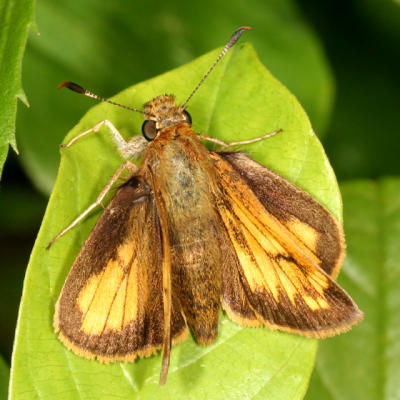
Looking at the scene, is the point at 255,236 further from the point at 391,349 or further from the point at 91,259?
the point at 391,349

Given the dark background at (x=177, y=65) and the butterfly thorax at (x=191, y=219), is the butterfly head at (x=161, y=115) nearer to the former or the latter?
the butterfly thorax at (x=191, y=219)

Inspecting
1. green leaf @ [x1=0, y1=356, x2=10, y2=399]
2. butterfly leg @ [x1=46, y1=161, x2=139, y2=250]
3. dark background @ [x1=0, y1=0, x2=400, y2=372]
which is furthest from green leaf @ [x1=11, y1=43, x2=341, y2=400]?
dark background @ [x1=0, y1=0, x2=400, y2=372]

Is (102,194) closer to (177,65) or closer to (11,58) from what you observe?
(11,58)

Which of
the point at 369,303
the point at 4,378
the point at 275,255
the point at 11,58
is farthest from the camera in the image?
the point at 369,303

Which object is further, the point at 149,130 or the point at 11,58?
the point at 149,130

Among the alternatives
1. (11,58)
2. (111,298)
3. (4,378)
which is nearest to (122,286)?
(111,298)

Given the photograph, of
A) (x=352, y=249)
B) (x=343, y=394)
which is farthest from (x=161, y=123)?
(x=343, y=394)

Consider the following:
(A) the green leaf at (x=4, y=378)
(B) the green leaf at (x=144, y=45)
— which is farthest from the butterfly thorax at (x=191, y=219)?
(B) the green leaf at (x=144, y=45)
